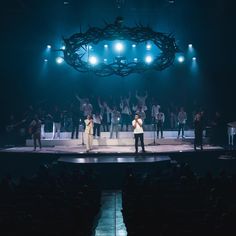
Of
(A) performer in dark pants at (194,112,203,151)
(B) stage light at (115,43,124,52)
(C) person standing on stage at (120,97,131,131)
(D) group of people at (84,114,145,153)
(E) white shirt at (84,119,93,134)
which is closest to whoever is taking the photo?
(D) group of people at (84,114,145,153)

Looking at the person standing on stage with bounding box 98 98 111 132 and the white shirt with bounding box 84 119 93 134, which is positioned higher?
the person standing on stage with bounding box 98 98 111 132

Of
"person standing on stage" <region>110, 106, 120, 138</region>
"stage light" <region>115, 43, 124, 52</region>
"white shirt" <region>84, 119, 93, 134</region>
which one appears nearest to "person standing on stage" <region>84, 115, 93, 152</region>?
"white shirt" <region>84, 119, 93, 134</region>

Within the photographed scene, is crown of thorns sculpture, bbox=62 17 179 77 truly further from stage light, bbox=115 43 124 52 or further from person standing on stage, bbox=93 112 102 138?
stage light, bbox=115 43 124 52

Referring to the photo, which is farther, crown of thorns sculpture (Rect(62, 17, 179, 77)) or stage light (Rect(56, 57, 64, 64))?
stage light (Rect(56, 57, 64, 64))

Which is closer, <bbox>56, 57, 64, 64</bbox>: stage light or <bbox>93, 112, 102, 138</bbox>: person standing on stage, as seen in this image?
<bbox>93, 112, 102, 138</bbox>: person standing on stage

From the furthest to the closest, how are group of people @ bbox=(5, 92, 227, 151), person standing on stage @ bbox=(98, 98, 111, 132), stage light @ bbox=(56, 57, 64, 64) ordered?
1. stage light @ bbox=(56, 57, 64, 64)
2. person standing on stage @ bbox=(98, 98, 111, 132)
3. group of people @ bbox=(5, 92, 227, 151)

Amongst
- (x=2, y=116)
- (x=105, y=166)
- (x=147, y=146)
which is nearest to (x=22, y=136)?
(x=2, y=116)

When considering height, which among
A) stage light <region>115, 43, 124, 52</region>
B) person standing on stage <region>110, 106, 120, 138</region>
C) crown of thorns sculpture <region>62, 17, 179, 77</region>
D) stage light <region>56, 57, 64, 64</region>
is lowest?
person standing on stage <region>110, 106, 120, 138</region>

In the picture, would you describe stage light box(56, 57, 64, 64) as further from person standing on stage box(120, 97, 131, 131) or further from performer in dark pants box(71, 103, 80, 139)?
person standing on stage box(120, 97, 131, 131)

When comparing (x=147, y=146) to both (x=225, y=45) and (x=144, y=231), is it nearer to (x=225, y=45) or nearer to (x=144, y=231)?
(x=225, y=45)

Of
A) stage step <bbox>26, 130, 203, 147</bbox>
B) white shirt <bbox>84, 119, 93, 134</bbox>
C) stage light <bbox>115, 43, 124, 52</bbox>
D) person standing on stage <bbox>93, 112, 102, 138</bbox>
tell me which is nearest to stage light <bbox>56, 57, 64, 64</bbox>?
stage light <bbox>115, 43, 124, 52</bbox>

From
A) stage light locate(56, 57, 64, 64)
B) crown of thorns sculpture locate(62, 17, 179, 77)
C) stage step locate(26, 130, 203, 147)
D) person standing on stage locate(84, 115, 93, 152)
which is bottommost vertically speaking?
stage step locate(26, 130, 203, 147)

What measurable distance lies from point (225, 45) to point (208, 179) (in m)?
17.4

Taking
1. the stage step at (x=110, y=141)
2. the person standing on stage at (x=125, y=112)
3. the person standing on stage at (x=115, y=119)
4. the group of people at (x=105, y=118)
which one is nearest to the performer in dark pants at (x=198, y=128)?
the group of people at (x=105, y=118)
